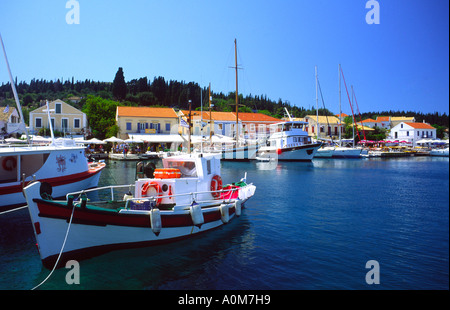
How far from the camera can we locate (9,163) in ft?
56.0

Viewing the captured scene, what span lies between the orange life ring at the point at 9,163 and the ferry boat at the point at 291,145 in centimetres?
3846

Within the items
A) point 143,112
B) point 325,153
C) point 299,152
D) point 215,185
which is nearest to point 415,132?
point 325,153

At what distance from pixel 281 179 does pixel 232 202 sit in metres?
17.4

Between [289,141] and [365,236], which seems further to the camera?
[289,141]

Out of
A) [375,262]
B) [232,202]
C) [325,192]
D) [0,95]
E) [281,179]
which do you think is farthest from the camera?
[0,95]

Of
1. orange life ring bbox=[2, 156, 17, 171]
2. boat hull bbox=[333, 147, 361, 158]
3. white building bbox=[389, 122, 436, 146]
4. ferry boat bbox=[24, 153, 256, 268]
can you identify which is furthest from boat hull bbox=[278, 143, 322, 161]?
white building bbox=[389, 122, 436, 146]

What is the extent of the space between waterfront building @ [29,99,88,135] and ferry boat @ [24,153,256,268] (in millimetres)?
48369

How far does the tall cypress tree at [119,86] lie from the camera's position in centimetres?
9275

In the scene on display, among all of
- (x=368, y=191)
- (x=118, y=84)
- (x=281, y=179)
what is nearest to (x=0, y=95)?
(x=118, y=84)

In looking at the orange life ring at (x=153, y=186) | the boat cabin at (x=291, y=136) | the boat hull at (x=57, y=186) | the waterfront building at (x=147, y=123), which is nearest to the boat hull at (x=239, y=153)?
the boat cabin at (x=291, y=136)

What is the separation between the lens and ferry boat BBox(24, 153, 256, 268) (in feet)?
30.5
